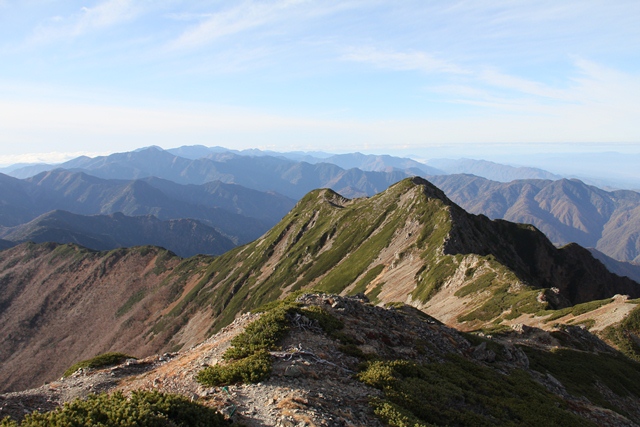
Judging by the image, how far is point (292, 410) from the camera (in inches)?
573

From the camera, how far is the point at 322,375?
1870 cm

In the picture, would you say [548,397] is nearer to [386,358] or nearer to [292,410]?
[386,358]

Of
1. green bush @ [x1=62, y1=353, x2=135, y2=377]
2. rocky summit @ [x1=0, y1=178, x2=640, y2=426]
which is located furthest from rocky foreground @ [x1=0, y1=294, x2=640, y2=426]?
green bush @ [x1=62, y1=353, x2=135, y2=377]

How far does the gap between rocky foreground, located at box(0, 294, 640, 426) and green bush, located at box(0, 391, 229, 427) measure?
5.15 feet

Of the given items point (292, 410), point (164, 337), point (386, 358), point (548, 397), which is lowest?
point (164, 337)

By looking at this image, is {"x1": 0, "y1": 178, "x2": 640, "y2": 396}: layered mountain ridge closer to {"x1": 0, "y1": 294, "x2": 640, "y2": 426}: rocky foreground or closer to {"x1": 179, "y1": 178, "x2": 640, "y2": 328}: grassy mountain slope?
{"x1": 179, "y1": 178, "x2": 640, "y2": 328}: grassy mountain slope

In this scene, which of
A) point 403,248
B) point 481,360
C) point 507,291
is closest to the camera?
point 481,360

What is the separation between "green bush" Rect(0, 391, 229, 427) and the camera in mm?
11633

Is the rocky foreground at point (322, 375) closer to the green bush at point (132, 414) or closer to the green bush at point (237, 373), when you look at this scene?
the green bush at point (237, 373)

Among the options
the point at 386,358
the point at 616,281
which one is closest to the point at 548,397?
the point at 386,358

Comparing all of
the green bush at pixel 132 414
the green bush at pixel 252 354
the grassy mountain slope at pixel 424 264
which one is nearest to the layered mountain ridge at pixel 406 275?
the grassy mountain slope at pixel 424 264

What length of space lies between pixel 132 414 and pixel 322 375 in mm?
9043

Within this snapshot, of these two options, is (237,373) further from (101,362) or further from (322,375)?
(101,362)

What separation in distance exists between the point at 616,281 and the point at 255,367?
179 metres
